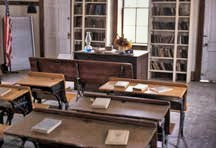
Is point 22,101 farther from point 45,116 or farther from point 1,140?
point 45,116

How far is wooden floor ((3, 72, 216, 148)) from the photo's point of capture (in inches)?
158

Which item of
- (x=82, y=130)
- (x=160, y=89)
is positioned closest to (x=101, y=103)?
(x=82, y=130)

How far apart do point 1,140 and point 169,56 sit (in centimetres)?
538

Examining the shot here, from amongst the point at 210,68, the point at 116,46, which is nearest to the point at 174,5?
the point at 210,68

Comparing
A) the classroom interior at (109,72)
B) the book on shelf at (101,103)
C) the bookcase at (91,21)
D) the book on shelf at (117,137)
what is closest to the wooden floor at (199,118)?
the classroom interior at (109,72)

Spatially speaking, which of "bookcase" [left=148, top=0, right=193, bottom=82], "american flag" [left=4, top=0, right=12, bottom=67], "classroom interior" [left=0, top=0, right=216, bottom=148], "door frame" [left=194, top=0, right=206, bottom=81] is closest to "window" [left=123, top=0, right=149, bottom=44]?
"classroom interior" [left=0, top=0, right=216, bottom=148]

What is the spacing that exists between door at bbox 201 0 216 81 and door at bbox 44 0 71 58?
3319 millimetres

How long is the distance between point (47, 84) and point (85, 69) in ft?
3.95

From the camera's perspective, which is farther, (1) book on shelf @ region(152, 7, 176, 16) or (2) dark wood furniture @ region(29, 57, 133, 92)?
(1) book on shelf @ region(152, 7, 176, 16)

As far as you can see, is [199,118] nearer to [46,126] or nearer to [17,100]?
[17,100]

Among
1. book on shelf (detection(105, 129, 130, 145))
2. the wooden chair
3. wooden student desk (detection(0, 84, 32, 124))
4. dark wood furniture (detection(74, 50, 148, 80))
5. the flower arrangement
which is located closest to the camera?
book on shelf (detection(105, 129, 130, 145))

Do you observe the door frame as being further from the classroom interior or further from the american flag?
the american flag

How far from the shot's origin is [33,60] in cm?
511

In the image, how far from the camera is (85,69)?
196 inches
